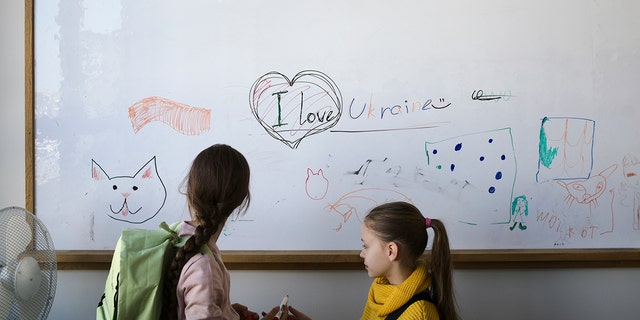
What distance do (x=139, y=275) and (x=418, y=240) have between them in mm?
772

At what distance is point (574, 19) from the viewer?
2066 millimetres

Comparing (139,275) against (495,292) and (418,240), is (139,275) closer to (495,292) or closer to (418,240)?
(418,240)

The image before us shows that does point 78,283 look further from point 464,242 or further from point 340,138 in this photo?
point 464,242

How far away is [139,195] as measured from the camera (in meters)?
2.12

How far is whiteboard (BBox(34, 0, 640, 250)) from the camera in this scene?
6.79 feet

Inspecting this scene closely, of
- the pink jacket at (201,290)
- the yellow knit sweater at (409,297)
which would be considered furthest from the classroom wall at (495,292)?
the pink jacket at (201,290)

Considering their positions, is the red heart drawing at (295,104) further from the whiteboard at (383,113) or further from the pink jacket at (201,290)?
the pink jacket at (201,290)

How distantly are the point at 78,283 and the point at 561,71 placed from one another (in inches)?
73.2

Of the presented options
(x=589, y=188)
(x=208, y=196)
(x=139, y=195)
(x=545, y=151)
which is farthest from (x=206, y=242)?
(x=589, y=188)

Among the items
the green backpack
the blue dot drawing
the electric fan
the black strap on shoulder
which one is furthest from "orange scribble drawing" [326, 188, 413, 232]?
the electric fan

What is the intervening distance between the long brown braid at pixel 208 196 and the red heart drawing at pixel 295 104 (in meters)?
0.57

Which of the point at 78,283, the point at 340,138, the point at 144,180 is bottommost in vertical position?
the point at 78,283

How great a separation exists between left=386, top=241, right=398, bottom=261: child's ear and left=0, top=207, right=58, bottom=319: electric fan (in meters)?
1.01

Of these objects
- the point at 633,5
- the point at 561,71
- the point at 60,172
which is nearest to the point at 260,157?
the point at 60,172
